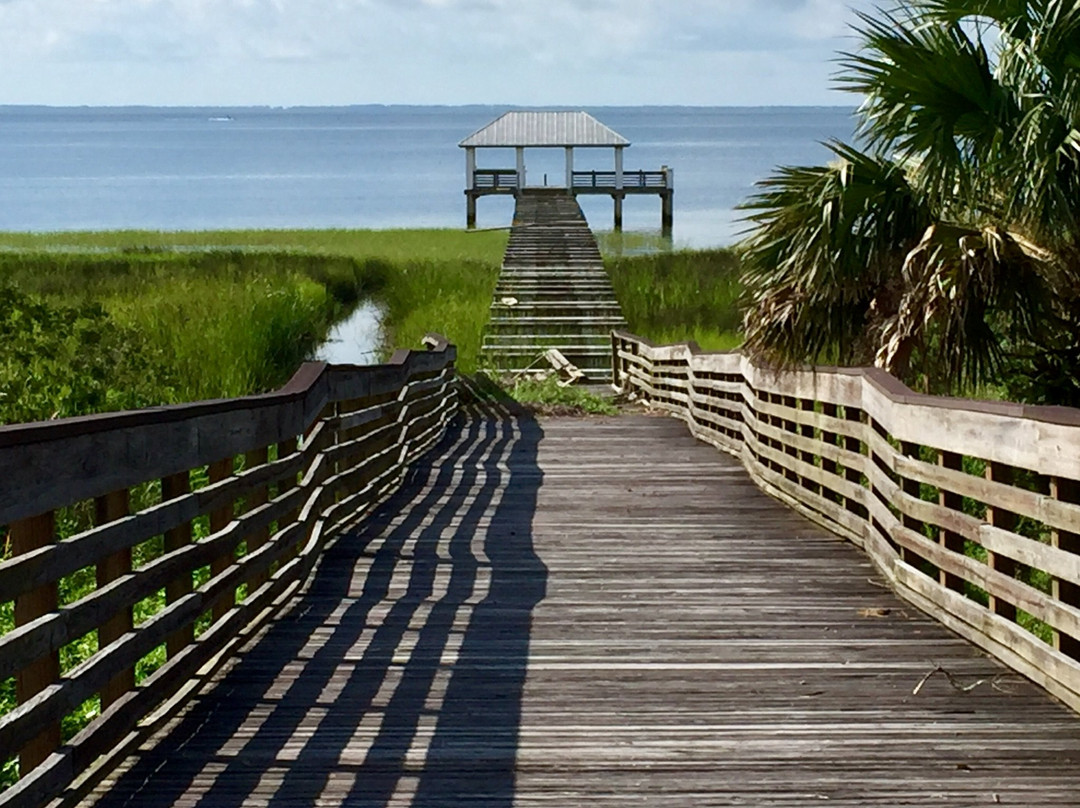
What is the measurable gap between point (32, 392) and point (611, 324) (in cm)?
1876

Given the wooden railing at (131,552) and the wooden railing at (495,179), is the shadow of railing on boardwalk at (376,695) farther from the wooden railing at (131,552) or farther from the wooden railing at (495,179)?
the wooden railing at (495,179)

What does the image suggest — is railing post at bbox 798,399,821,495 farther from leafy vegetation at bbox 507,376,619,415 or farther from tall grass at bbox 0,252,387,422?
leafy vegetation at bbox 507,376,619,415

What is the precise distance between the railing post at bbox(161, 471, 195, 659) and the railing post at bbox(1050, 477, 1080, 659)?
3009 mm

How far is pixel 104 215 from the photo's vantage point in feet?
376

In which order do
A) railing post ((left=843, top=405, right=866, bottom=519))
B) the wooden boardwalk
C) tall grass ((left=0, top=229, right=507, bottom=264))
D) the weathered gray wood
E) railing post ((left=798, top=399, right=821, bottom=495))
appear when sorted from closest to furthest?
the wooden boardwalk, the weathered gray wood, railing post ((left=843, top=405, right=866, bottom=519)), railing post ((left=798, top=399, right=821, bottom=495)), tall grass ((left=0, top=229, right=507, bottom=264))

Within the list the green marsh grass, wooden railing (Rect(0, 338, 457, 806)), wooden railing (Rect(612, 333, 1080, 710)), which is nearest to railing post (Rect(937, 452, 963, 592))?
wooden railing (Rect(612, 333, 1080, 710))

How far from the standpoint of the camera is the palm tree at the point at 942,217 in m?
9.59

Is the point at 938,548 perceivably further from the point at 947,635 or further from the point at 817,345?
the point at 817,345

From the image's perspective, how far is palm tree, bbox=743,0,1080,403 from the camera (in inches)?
377

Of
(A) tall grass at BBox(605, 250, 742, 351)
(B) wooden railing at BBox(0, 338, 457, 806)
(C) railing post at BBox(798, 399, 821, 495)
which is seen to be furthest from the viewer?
(A) tall grass at BBox(605, 250, 742, 351)

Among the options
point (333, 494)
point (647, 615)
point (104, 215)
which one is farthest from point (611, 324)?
point (104, 215)

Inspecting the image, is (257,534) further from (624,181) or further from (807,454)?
(624,181)

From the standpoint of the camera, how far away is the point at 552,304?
107 ft

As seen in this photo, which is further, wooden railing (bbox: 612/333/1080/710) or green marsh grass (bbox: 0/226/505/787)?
green marsh grass (bbox: 0/226/505/787)
